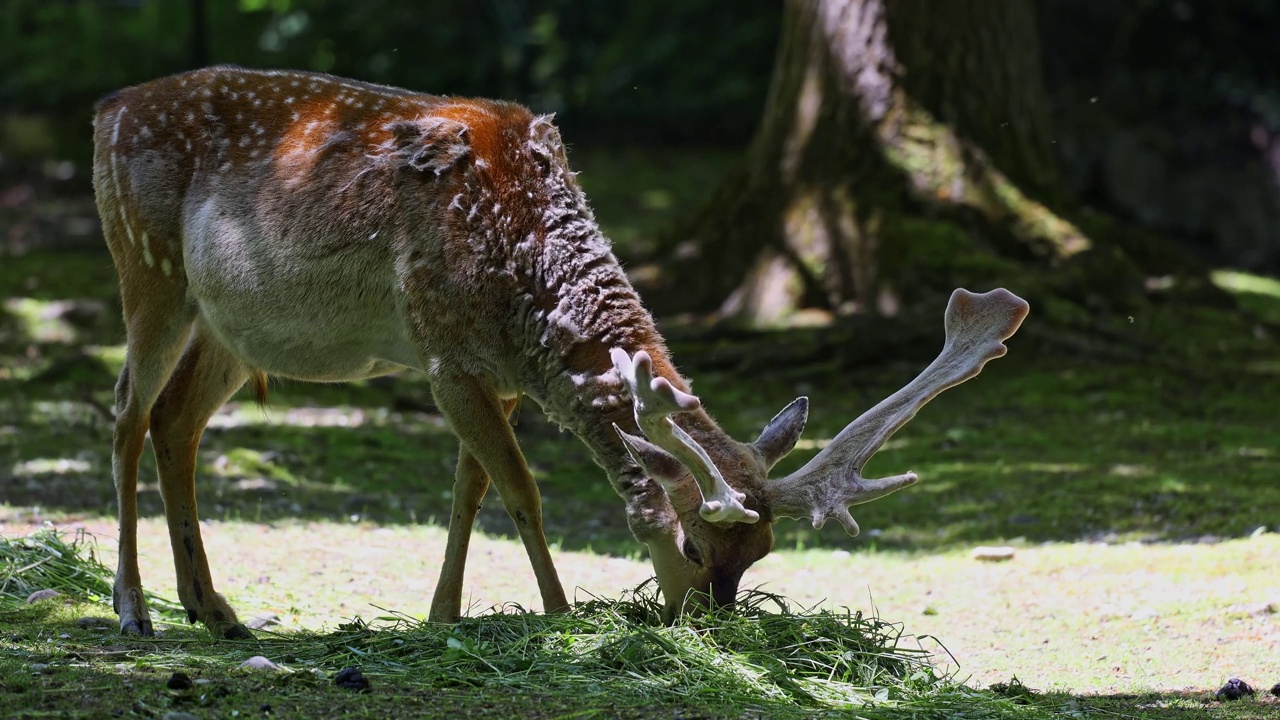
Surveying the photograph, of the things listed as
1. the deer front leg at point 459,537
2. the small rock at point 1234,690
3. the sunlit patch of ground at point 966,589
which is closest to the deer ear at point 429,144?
the deer front leg at point 459,537

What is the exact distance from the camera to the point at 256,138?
6254mm

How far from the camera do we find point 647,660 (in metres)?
4.80

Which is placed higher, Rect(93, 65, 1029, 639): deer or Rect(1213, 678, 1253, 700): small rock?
Rect(93, 65, 1029, 639): deer

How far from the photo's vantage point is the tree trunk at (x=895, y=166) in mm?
12023

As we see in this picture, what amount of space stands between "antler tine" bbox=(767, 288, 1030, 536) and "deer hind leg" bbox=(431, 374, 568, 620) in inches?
38.8

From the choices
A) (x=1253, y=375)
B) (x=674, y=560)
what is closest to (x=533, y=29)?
(x=1253, y=375)

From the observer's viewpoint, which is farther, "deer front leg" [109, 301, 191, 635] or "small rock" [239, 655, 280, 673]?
"deer front leg" [109, 301, 191, 635]

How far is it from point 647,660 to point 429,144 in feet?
7.45

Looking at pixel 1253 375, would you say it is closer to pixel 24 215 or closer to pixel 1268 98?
pixel 1268 98

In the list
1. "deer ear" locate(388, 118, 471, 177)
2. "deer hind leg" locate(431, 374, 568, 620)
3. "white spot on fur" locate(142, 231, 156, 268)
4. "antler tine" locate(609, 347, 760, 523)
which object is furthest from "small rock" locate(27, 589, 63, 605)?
"antler tine" locate(609, 347, 760, 523)

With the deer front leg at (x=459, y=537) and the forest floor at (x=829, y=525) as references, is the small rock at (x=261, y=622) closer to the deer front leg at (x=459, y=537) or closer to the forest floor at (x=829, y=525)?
the forest floor at (x=829, y=525)

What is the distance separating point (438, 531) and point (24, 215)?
10794mm

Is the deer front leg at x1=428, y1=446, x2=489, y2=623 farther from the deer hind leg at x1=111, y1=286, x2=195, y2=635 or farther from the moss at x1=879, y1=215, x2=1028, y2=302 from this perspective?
the moss at x1=879, y1=215, x2=1028, y2=302

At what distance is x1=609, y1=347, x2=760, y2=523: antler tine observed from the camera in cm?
480
